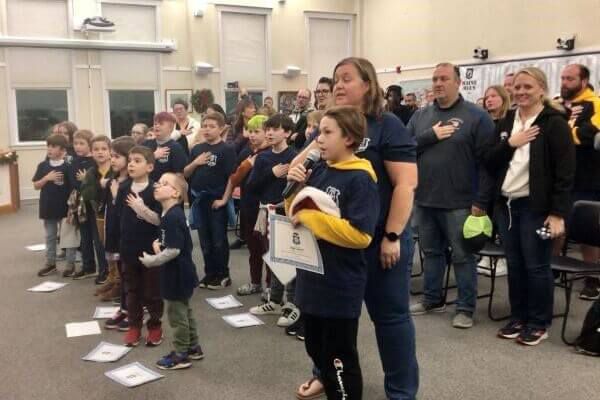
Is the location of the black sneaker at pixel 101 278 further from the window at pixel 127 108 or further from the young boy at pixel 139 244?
the window at pixel 127 108

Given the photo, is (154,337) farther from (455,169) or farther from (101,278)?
(455,169)

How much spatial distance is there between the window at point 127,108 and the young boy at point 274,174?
23.0ft

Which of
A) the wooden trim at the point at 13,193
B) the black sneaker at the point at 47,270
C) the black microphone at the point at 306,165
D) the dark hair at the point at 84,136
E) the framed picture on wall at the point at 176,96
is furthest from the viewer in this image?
the framed picture on wall at the point at 176,96

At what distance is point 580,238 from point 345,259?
2.31 metres

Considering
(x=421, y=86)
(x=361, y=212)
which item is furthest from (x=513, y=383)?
(x=421, y=86)

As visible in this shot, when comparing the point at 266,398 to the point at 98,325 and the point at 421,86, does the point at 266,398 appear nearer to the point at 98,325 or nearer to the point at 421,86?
the point at 98,325

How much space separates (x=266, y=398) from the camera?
2682mm

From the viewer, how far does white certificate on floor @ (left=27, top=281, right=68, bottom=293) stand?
4552 mm

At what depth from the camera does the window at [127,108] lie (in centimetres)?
1011

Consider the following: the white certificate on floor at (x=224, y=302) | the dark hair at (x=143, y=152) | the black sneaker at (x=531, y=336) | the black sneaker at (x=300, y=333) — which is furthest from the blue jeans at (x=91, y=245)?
the black sneaker at (x=531, y=336)

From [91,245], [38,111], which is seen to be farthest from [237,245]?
[38,111]

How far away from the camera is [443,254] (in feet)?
12.4

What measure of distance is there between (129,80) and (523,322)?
334 inches

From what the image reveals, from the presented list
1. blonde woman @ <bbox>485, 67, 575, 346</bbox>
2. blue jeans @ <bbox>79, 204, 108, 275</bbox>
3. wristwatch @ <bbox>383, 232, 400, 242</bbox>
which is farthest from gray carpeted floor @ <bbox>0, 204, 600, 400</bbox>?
wristwatch @ <bbox>383, 232, 400, 242</bbox>
